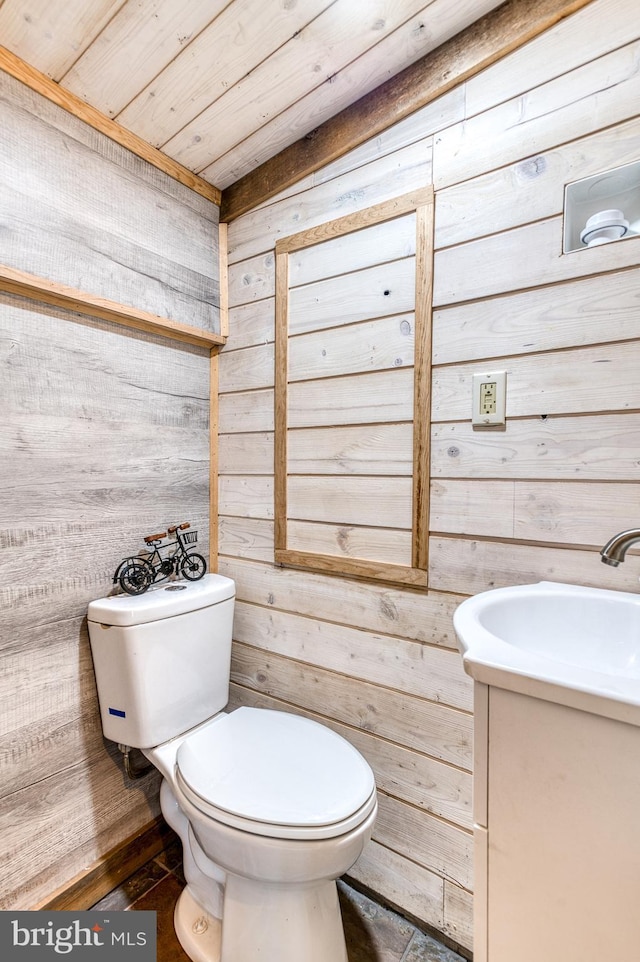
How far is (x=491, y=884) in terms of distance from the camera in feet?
2.11

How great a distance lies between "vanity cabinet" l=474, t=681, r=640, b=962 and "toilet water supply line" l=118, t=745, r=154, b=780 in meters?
1.03

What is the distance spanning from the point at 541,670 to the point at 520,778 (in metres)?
0.16

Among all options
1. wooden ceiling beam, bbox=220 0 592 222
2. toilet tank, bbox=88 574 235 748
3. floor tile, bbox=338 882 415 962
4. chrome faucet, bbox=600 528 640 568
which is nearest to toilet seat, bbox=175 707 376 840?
toilet tank, bbox=88 574 235 748

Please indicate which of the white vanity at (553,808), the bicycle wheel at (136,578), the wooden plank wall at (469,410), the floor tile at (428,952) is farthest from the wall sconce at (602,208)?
the floor tile at (428,952)

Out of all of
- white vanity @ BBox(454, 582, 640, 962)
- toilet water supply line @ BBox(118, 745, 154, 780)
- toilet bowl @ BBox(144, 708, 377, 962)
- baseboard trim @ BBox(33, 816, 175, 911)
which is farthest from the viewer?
toilet water supply line @ BBox(118, 745, 154, 780)

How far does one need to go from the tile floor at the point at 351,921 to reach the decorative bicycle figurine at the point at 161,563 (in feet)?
2.79

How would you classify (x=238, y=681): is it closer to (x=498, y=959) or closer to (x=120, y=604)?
(x=120, y=604)

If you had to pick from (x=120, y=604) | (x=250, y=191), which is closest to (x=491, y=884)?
(x=120, y=604)

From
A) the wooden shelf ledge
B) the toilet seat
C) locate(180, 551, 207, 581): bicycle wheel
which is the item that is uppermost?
the wooden shelf ledge

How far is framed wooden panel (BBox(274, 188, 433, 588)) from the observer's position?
3.85 feet

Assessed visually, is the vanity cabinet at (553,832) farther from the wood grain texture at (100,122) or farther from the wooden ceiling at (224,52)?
the wood grain texture at (100,122)

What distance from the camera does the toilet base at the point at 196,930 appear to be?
1.07 m

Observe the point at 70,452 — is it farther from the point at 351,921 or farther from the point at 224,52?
the point at 351,921

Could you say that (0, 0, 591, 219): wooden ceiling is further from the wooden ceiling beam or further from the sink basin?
the sink basin
